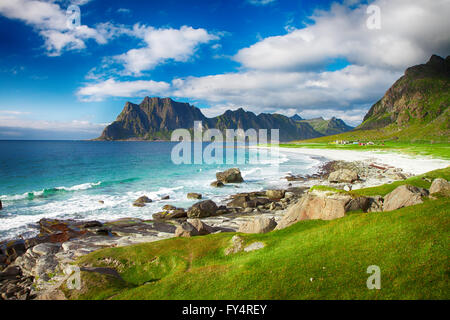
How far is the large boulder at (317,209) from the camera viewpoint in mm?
17303

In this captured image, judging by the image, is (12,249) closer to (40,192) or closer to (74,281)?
(74,281)

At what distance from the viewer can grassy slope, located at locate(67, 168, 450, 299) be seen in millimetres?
8805

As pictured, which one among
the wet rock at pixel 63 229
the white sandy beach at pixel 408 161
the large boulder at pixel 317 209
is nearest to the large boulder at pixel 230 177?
the wet rock at pixel 63 229

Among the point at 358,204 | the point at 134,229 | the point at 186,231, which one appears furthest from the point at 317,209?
→ the point at 134,229

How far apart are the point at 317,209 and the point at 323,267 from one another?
8.47m

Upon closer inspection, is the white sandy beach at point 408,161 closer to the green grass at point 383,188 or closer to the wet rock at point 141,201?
the green grass at point 383,188

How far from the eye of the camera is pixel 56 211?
3697 cm

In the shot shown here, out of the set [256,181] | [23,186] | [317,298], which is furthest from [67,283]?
[23,186]

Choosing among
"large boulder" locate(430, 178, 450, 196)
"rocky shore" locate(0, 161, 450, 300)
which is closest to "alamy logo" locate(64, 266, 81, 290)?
"rocky shore" locate(0, 161, 450, 300)

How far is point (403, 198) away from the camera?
55.4 ft

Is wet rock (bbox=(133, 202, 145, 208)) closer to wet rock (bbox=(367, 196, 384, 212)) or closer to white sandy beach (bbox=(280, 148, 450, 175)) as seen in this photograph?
wet rock (bbox=(367, 196, 384, 212))

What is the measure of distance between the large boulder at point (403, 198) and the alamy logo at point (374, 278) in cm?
955

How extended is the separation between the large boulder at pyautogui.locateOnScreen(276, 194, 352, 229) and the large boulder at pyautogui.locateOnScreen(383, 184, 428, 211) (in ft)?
8.82

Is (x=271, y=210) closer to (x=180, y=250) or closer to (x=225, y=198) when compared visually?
(x=225, y=198)
